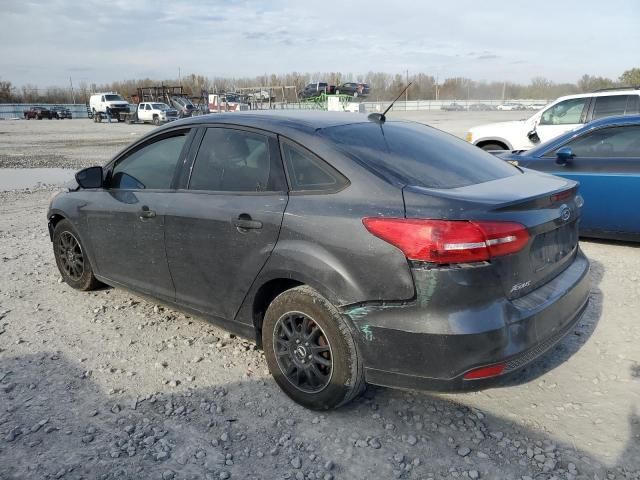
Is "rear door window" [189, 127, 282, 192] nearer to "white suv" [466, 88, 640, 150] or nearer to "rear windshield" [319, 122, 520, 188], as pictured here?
"rear windshield" [319, 122, 520, 188]

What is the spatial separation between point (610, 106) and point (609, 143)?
12.7ft

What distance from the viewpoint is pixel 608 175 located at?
5641mm

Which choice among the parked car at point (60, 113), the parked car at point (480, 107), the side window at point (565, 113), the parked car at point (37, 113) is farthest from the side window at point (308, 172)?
the parked car at point (60, 113)

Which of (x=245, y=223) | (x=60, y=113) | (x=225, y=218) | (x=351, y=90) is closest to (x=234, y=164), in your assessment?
(x=225, y=218)

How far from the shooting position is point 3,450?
2.64 m

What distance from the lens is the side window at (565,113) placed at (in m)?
A: 9.39

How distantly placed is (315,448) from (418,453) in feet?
1.74

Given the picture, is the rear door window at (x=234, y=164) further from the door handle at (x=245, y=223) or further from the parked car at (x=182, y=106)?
the parked car at (x=182, y=106)

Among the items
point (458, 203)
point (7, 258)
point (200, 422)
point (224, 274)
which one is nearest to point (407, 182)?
point (458, 203)

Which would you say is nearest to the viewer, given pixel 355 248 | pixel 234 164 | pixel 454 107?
pixel 355 248

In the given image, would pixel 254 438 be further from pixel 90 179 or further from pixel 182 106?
pixel 182 106

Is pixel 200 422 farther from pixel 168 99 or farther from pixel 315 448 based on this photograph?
pixel 168 99

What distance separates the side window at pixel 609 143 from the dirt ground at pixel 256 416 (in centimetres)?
247

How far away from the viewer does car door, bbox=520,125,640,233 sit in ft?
18.1
